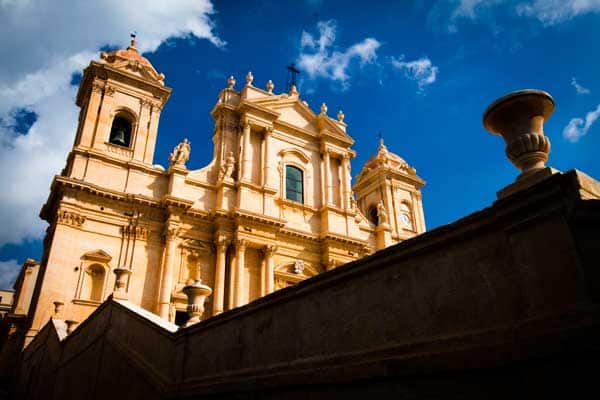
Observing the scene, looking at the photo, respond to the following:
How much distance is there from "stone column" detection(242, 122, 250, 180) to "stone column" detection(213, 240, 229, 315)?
A: 3.64m

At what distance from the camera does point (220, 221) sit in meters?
18.6

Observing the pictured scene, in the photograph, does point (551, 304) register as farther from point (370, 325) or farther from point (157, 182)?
point (157, 182)

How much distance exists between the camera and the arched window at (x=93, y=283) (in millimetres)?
15688

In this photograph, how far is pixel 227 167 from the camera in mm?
20438

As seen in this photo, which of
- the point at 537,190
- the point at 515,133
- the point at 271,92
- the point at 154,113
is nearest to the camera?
the point at 537,190

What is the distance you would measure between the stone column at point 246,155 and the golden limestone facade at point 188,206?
78mm

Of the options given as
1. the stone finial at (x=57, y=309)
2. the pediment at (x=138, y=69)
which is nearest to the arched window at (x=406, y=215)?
the pediment at (x=138, y=69)

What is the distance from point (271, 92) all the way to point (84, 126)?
9.61 m

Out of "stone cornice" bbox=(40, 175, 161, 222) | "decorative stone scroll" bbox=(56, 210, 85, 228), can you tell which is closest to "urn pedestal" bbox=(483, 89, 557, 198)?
"decorative stone scroll" bbox=(56, 210, 85, 228)

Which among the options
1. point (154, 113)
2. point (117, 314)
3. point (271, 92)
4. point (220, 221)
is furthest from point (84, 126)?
point (117, 314)

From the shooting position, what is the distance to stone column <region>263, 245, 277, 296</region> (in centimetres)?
1852

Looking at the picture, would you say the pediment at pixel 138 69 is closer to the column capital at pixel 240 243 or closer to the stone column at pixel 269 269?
the column capital at pixel 240 243

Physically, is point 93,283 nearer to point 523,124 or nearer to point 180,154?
point 180,154

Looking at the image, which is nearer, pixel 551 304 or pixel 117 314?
pixel 551 304
